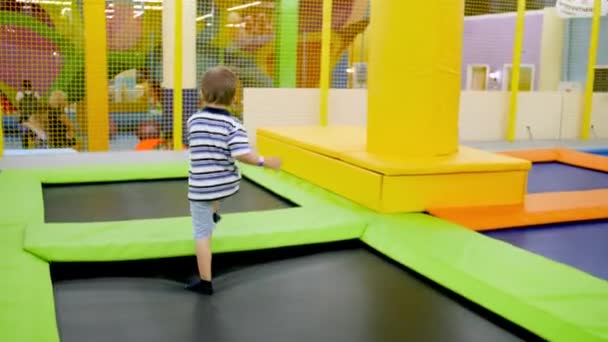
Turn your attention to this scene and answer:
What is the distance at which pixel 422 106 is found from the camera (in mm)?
3383

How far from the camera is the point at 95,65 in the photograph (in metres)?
5.50

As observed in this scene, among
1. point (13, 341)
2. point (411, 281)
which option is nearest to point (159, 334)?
point (13, 341)

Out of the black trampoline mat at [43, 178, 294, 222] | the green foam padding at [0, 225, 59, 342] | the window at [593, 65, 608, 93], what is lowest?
the black trampoline mat at [43, 178, 294, 222]

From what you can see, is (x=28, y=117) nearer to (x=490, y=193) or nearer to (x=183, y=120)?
(x=183, y=120)

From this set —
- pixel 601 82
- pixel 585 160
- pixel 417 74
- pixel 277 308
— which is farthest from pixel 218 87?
pixel 601 82

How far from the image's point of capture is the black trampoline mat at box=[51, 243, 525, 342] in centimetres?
183

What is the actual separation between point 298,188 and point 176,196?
0.77 m

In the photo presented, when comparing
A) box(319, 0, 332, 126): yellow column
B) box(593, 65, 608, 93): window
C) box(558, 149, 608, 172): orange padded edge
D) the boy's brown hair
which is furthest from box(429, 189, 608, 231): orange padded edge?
box(593, 65, 608, 93): window

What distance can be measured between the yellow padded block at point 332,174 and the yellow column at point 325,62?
173 centimetres

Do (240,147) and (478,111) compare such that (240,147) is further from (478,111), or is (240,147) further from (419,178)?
(478,111)

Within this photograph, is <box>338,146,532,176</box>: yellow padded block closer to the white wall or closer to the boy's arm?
the boy's arm

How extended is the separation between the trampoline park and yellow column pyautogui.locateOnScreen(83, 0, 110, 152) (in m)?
1.16

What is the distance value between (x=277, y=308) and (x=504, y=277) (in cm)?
80

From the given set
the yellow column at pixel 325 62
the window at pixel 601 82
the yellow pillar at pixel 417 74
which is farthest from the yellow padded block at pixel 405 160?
the window at pixel 601 82
